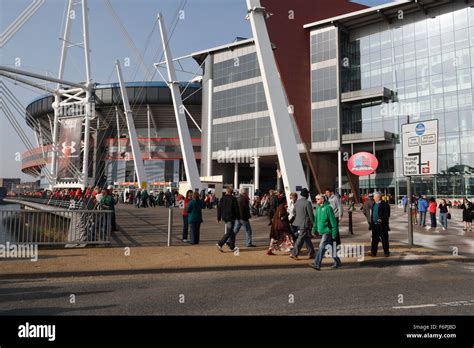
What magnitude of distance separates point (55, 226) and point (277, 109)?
861 centimetres

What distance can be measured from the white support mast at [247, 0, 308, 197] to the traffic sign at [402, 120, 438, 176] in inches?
143

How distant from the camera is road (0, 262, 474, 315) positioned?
525 cm

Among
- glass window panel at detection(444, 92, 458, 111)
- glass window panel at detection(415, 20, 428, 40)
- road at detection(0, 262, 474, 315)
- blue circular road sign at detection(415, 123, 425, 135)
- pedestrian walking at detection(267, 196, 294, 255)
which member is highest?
glass window panel at detection(415, 20, 428, 40)

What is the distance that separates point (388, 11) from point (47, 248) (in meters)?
52.5

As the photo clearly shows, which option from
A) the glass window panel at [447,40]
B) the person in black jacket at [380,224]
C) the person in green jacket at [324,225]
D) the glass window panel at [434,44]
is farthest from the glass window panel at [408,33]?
the person in green jacket at [324,225]

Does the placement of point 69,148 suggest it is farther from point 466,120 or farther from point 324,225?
point 466,120

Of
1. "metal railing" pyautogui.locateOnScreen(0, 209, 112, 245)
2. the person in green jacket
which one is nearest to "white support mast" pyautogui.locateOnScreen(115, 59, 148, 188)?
"metal railing" pyautogui.locateOnScreen(0, 209, 112, 245)

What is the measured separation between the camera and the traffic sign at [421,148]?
11641 millimetres

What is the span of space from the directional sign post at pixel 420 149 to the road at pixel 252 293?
4.00 m

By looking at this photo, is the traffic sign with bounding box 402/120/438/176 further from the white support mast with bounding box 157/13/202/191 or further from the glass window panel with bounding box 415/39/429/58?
the glass window panel with bounding box 415/39/429/58

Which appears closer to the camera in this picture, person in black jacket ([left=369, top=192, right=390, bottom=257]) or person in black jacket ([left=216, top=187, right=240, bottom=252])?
Answer: person in black jacket ([left=369, top=192, right=390, bottom=257])

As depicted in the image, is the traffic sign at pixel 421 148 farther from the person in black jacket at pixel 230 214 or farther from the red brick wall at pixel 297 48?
the red brick wall at pixel 297 48
